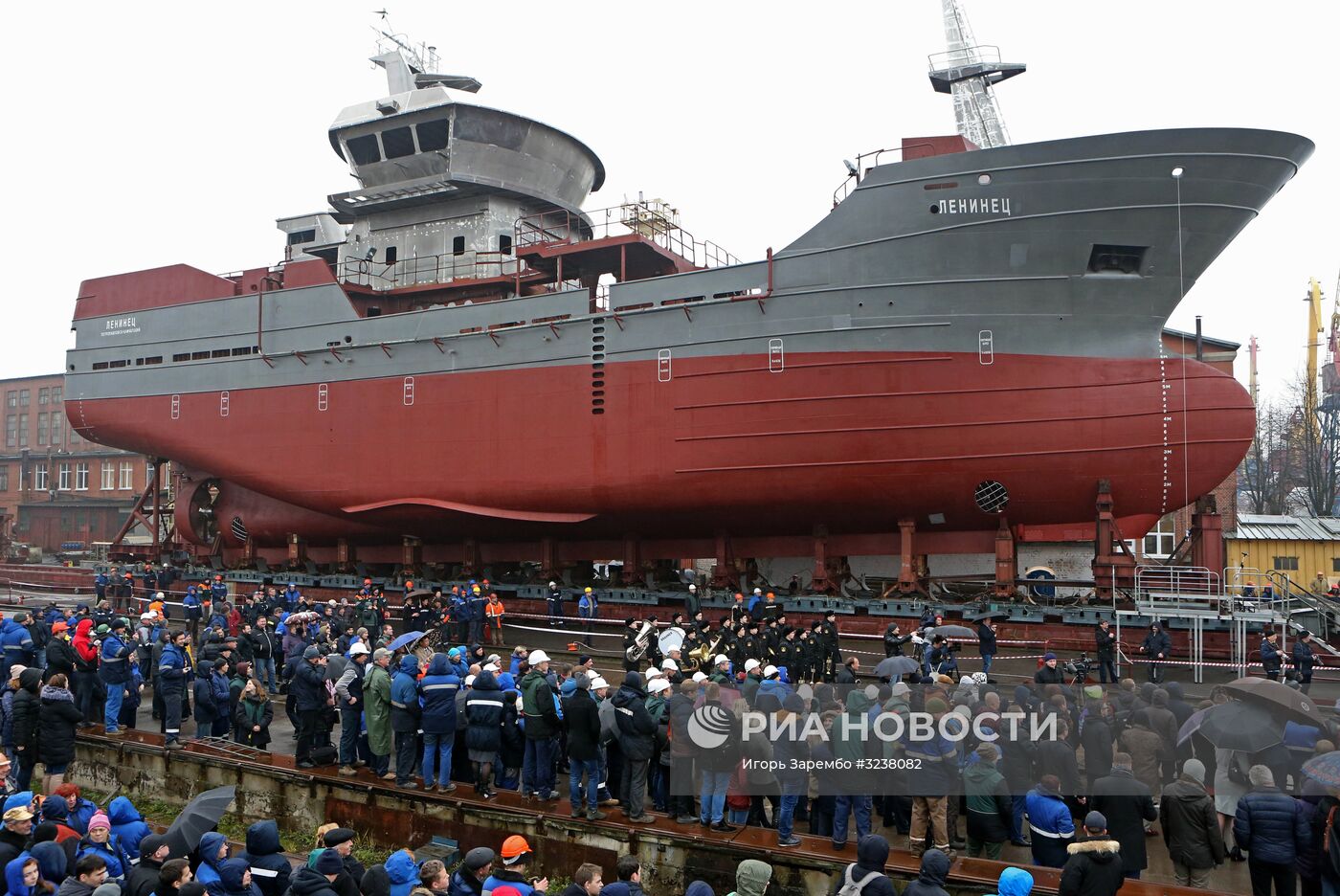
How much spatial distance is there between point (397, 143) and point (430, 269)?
3453mm

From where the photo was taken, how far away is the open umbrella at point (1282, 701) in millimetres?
8016

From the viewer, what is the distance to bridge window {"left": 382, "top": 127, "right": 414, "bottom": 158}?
23922mm

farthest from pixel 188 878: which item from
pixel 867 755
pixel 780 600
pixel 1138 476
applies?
pixel 1138 476

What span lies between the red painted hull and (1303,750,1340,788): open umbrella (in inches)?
427

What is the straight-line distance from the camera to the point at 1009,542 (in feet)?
56.3

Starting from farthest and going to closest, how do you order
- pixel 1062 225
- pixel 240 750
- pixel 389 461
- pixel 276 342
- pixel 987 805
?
pixel 276 342 → pixel 389 461 → pixel 1062 225 → pixel 240 750 → pixel 987 805

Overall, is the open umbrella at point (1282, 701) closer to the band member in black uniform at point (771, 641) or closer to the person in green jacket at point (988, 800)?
the person in green jacket at point (988, 800)

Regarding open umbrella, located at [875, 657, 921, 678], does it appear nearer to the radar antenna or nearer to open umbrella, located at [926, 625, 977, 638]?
open umbrella, located at [926, 625, 977, 638]

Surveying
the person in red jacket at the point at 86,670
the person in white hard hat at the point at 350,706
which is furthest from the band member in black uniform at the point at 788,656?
the person in red jacket at the point at 86,670

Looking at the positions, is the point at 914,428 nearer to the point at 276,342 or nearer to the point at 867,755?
the point at 867,755

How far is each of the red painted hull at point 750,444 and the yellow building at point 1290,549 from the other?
14677 millimetres

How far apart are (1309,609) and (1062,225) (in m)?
8.92

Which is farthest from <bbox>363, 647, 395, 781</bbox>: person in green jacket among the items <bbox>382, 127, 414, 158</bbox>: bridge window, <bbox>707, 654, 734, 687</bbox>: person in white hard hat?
<bbox>382, 127, 414, 158</bbox>: bridge window

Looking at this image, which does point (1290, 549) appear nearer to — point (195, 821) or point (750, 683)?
point (750, 683)
